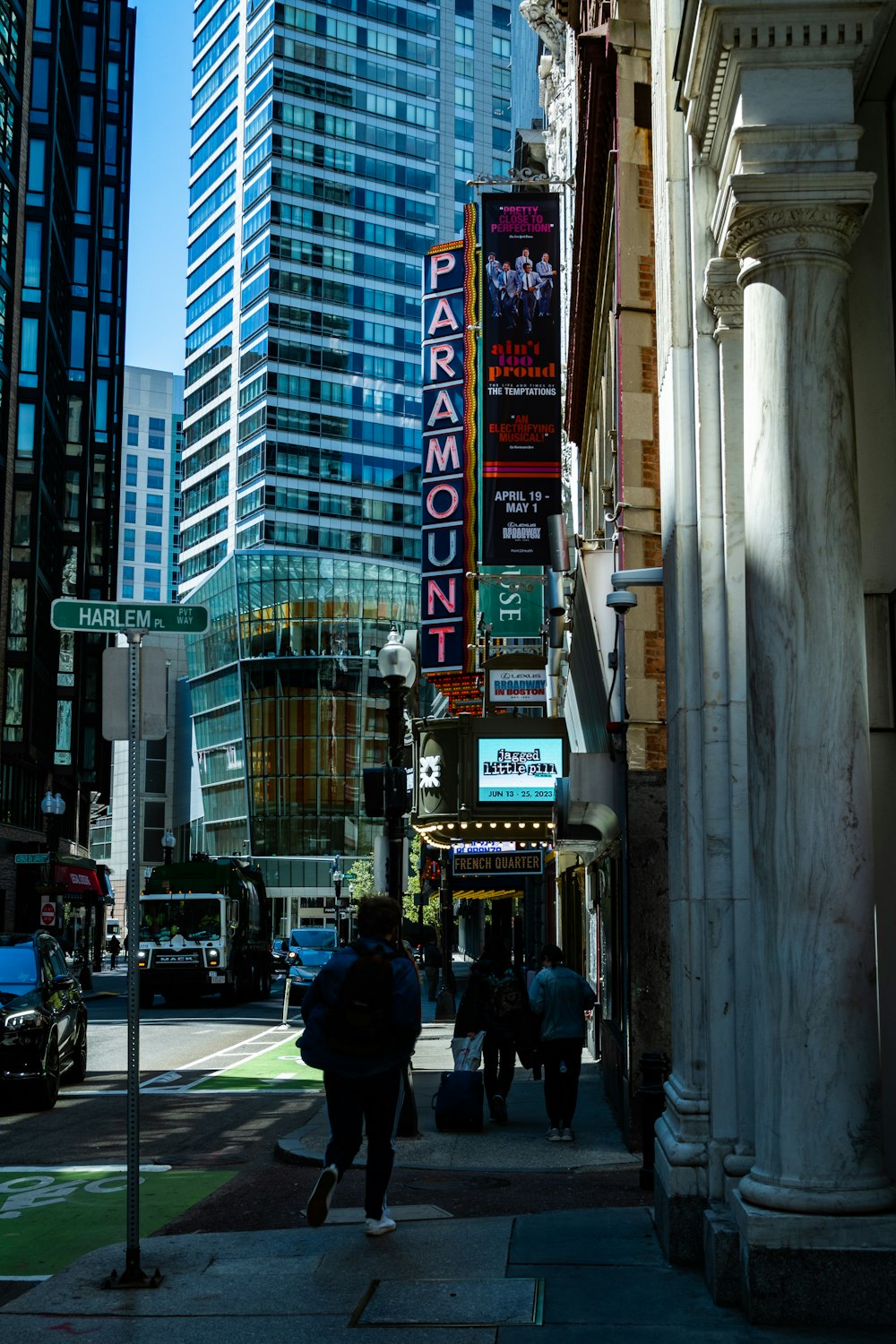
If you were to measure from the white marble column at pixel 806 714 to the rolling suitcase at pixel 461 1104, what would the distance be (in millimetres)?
7875

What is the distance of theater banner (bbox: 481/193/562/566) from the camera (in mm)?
23906

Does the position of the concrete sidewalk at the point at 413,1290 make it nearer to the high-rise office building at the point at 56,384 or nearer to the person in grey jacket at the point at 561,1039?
the person in grey jacket at the point at 561,1039

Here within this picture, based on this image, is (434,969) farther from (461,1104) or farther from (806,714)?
(806,714)

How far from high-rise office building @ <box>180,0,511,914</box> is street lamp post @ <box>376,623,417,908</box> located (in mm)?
84353

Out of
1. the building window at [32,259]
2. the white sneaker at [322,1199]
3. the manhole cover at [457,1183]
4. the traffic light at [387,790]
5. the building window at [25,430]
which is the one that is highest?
the building window at [32,259]

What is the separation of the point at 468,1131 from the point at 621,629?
493cm

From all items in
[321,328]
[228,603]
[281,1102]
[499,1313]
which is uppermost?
[321,328]

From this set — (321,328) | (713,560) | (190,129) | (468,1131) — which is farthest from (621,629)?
(190,129)

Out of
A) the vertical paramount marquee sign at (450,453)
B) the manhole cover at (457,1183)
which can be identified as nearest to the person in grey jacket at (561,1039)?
the manhole cover at (457,1183)

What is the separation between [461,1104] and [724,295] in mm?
8795

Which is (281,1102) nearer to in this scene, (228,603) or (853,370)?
(853,370)

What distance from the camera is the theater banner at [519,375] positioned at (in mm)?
23906

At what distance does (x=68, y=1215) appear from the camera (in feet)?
33.5

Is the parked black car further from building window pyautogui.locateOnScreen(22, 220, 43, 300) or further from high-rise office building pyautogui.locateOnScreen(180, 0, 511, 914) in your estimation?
high-rise office building pyautogui.locateOnScreen(180, 0, 511, 914)
